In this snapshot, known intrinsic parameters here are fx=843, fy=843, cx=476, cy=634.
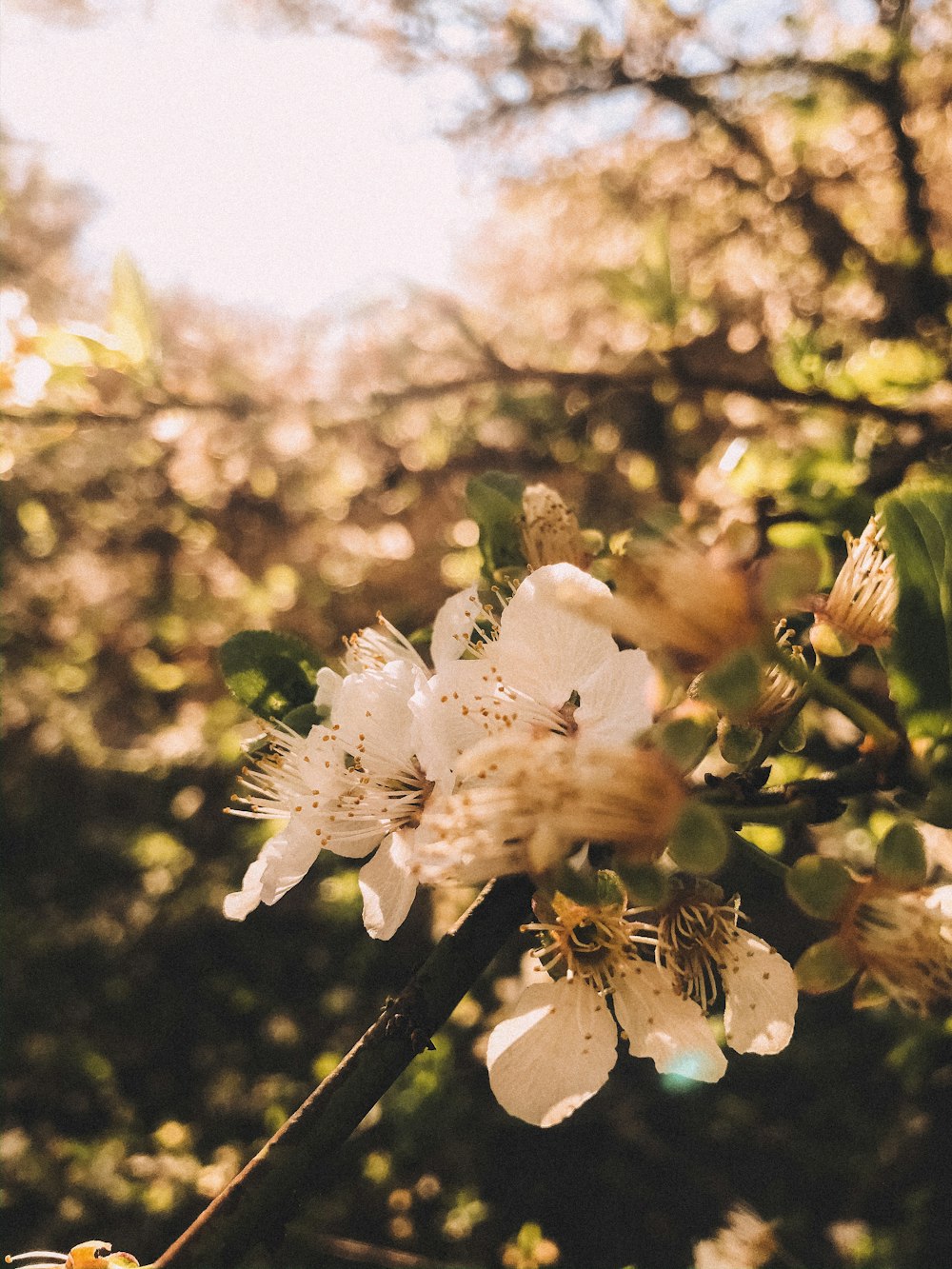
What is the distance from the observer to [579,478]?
1.81 m

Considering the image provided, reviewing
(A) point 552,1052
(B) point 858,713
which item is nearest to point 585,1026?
(A) point 552,1052

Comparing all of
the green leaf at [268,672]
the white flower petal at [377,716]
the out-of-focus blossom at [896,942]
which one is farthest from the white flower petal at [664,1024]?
the green leaf at [268,672]

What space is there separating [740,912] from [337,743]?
292mm

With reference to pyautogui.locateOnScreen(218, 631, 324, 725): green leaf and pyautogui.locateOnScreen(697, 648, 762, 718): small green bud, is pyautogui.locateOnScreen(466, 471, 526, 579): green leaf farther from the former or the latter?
pyautogui.locateOnScreen(697, 648, 762, 718): small green bud

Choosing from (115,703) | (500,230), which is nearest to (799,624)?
(500,230)

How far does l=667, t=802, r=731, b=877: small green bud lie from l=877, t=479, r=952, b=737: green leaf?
0.41 ft

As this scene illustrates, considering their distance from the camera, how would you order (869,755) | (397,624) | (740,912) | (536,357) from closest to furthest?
1. (869,755)
2. (740,912)
3. (397,624)
4. (536,357)

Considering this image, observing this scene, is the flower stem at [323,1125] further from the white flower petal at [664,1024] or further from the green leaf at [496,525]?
the green leaf at [496,525]

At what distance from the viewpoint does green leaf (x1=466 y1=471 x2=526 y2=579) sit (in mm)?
697

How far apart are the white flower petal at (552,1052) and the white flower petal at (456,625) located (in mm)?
231

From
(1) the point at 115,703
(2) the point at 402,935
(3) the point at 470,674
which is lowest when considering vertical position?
(1) the point at 115,703

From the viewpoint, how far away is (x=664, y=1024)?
0.53 meters

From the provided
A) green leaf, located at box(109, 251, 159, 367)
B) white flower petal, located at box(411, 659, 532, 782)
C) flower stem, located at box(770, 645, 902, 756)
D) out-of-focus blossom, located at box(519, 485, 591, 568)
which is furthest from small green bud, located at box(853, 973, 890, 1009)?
green leaf, located at box(109, 251, 159, 367)

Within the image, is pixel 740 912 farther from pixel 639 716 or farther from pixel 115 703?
pixel 115 703
